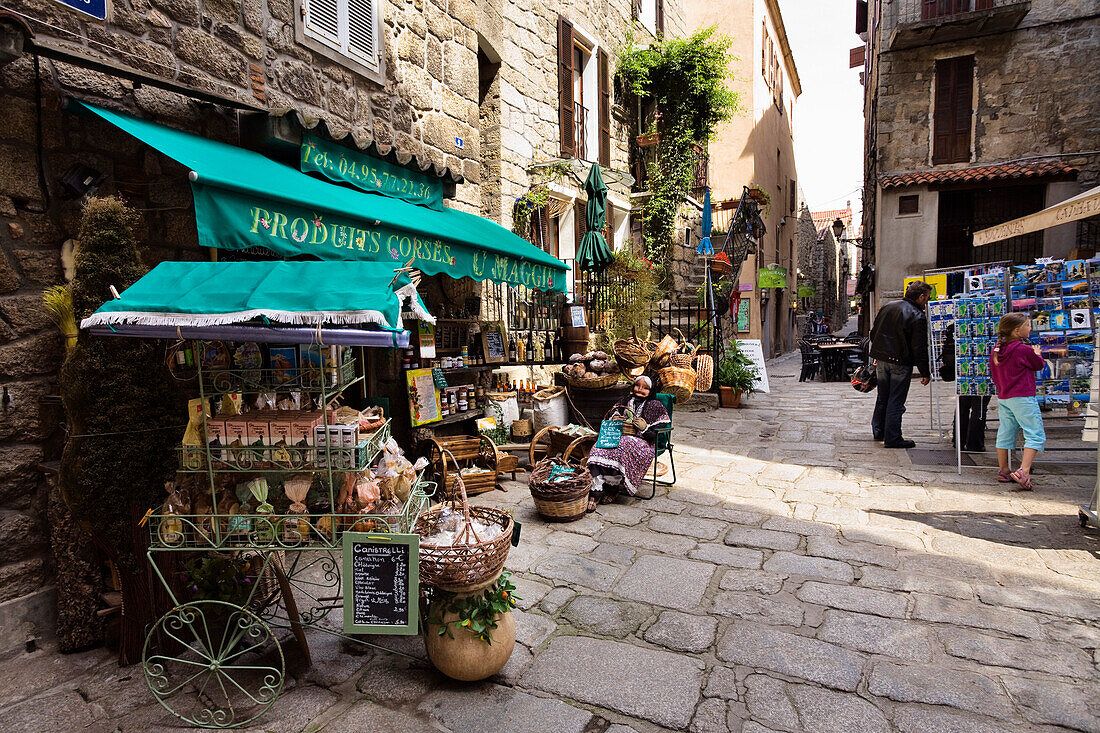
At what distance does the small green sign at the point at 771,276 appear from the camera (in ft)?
60.0

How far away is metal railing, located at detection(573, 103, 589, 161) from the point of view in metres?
10.5

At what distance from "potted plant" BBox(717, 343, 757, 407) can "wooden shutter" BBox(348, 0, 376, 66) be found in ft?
25.1

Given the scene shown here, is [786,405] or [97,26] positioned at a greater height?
[97,26]

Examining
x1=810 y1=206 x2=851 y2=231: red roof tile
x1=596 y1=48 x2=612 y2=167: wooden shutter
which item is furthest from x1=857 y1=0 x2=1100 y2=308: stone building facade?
x1=810 y1=206 x2=851 y2=231: red roof tile

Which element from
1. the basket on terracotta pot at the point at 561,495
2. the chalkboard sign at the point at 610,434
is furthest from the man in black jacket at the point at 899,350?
the basket on terracotta pot at the point at 561,495

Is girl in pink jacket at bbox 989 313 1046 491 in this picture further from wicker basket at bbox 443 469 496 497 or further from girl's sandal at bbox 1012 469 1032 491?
wicker basket at bbox 443 469 496 497

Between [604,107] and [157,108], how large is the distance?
8815mm

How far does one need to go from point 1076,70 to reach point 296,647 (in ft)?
64.0

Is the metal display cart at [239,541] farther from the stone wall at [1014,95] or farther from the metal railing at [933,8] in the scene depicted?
the metal railing at [933,8]

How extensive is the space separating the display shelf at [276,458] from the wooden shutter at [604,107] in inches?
380

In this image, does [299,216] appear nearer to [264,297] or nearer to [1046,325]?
[264,297]

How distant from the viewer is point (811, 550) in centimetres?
438

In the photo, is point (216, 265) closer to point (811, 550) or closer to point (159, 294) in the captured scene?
point (159, 294)

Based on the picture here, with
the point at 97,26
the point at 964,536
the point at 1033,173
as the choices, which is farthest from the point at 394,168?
the point at 1033,173
